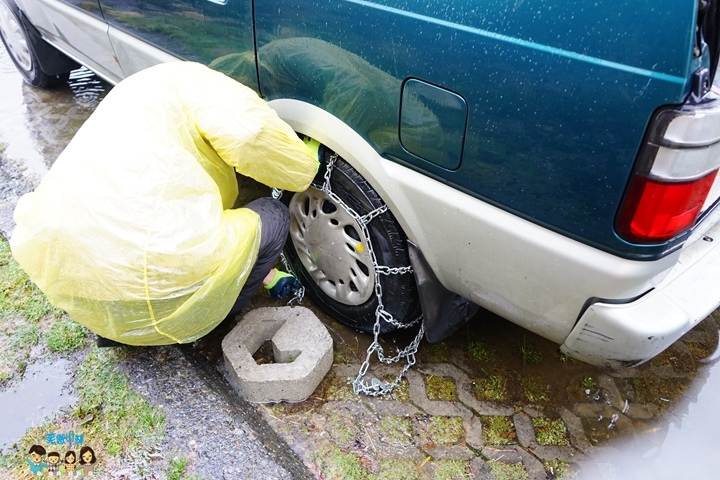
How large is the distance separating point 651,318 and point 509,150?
24.5 inches

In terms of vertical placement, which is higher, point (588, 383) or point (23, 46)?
point (23, 46)

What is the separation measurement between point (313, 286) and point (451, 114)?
122 centimetres

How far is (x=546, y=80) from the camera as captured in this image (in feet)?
4.46

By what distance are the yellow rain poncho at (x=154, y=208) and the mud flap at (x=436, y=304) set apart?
59cm

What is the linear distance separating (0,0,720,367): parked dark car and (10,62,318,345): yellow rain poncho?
0.95ft

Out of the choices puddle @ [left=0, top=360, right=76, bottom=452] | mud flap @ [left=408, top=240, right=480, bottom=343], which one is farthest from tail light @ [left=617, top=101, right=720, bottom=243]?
puddle @ [left=0, top=360, right=76, bottom=452]

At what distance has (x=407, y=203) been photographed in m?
1.84

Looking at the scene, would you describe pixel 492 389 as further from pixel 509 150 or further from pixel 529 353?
pixel 509 150

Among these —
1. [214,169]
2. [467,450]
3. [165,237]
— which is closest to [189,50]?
[214,169]

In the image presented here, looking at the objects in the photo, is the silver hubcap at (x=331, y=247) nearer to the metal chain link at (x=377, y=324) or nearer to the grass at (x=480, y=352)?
the metal chain link at (x=377, y=324)

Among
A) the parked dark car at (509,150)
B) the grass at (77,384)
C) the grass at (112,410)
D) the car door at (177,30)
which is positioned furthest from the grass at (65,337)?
the car door at (177,30)

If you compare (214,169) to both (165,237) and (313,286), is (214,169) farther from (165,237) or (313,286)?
(313,286)

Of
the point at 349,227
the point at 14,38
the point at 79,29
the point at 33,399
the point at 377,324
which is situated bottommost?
the point at 33,399

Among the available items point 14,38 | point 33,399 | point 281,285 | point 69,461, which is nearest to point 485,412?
point 281,285
